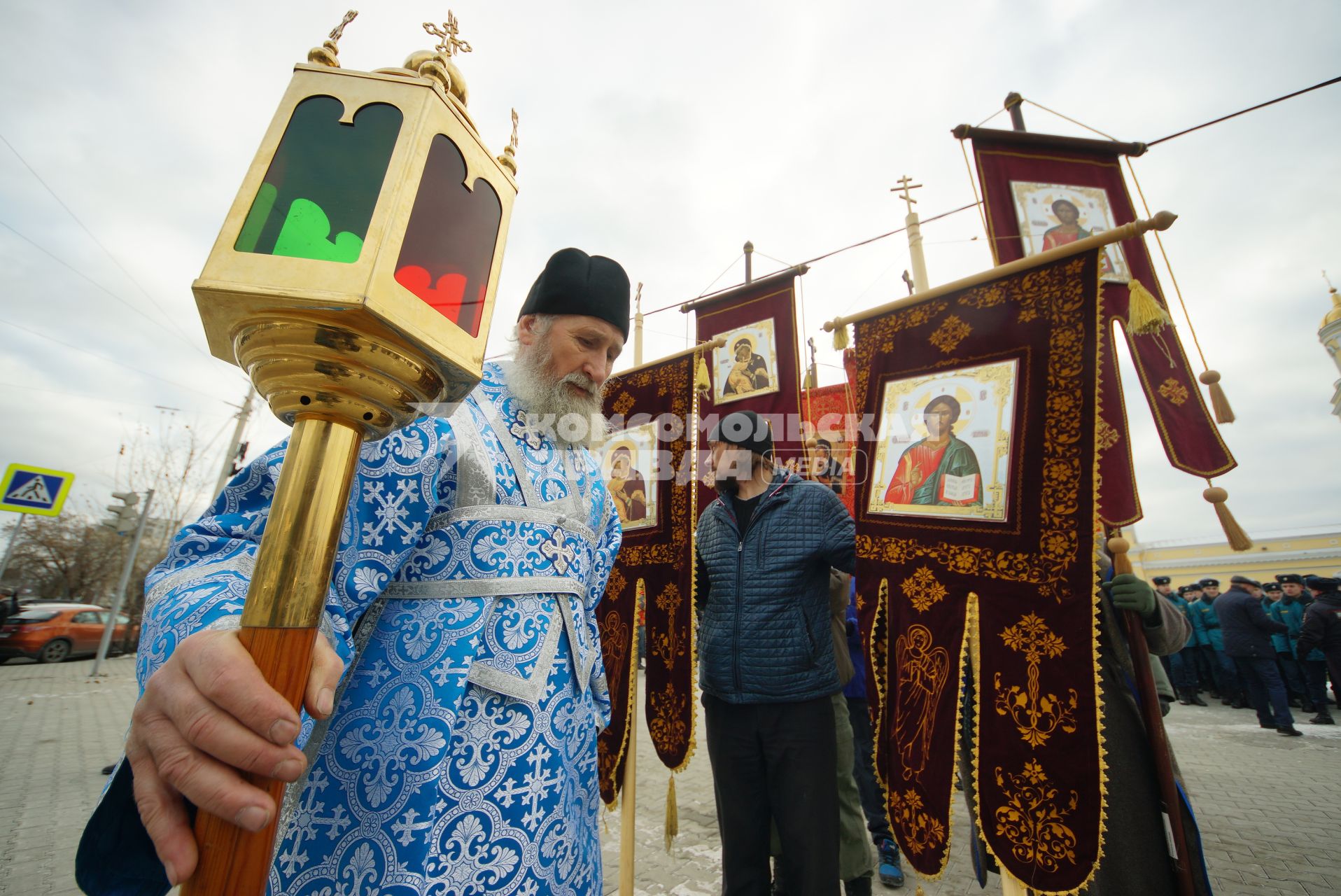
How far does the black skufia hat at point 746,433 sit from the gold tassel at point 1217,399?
1.93 m

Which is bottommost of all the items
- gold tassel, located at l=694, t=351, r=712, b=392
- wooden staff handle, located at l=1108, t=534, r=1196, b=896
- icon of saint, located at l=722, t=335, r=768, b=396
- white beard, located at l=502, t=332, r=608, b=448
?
wooden staff handle, located at l=1108, t=534, r=1196, b=896

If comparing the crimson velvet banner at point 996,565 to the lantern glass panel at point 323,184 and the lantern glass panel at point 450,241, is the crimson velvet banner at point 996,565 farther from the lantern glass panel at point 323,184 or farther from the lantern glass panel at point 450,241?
the lantern glass panel at point 323,184

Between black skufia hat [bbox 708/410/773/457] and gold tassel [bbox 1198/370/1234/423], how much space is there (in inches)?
76.2

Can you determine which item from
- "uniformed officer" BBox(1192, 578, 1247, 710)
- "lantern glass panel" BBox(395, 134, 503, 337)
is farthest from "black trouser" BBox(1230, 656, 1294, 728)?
"lantern glass panel" BBox(395, 134, 503, 337)

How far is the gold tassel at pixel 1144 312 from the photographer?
7.69 ft

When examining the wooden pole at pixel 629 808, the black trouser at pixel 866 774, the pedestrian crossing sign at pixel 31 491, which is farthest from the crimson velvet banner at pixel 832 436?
the pedestrian crossing sign at pixel 31 491

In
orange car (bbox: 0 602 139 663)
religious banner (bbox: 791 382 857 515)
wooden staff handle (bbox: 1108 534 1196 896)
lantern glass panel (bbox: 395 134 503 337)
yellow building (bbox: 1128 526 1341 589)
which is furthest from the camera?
yellow building (bbox: 1128 526 1341 589)

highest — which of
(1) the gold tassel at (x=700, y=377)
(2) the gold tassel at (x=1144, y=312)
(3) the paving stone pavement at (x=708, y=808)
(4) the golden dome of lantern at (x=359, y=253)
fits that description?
(1) the gold tassel at (x=700, y=377)

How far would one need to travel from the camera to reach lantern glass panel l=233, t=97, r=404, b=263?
2.00 ft

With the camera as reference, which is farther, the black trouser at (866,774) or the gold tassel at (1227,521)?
the black trouser at (866,774)

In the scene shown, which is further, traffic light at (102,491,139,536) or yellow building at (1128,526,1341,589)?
yellow building at (1128,526,1341,589)

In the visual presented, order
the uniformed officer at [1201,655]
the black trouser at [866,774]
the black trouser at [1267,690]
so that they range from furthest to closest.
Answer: the uniformed officer at [1201,655]
the black trouser at [1267,690]
the black trouser at [866,774]

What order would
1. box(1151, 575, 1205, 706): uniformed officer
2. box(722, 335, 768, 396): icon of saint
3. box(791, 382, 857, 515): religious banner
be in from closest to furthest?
box(791, 382, 857, 515): religious banner → box(722, 335, 768, 396): icon of saint → box(1151, 575, 1205, 706): uniformed officer

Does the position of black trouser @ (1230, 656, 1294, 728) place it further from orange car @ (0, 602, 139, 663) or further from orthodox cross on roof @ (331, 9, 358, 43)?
orange car @ (0, 602, 139, 663)
